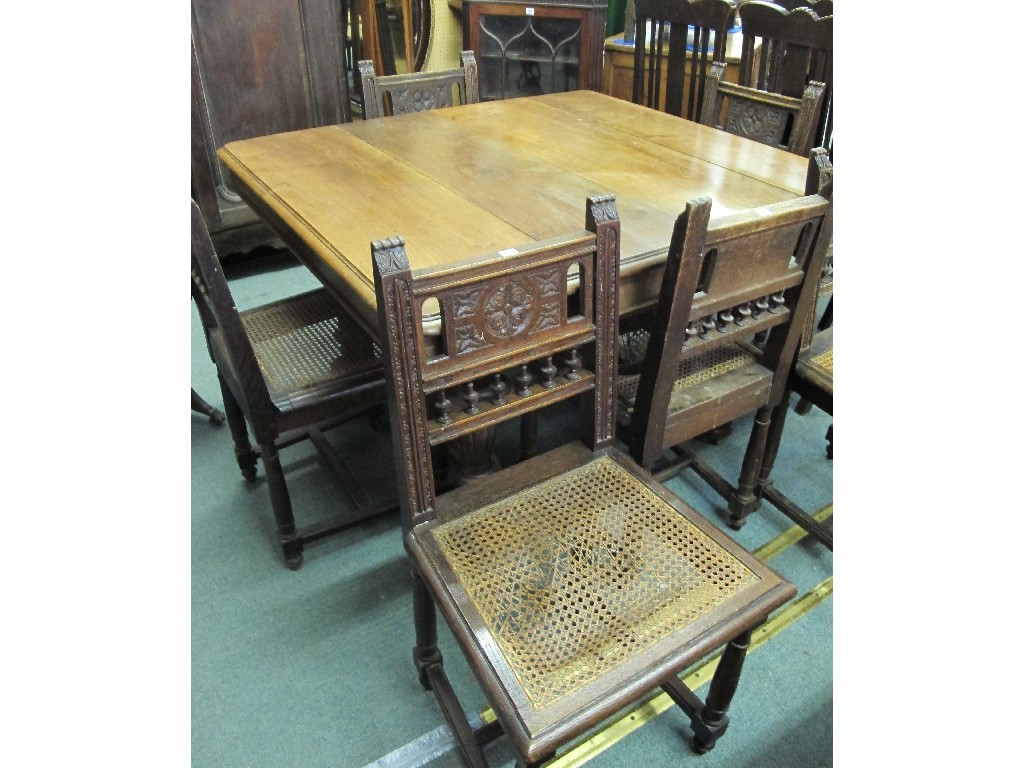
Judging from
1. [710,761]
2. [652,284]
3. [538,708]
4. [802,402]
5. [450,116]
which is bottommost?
[710,761]

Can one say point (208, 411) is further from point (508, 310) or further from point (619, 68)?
point (619, 68)

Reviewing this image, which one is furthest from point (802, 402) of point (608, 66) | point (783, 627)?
point (608, 66)

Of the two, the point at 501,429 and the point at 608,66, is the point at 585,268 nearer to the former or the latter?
the point at 501,429

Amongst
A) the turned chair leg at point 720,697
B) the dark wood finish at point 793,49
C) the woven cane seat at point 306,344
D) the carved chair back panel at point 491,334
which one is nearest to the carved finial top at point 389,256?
the carved chair back panel at point 491,334

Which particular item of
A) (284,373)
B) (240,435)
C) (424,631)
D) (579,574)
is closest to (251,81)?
(240,435)

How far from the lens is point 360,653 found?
1.53 m

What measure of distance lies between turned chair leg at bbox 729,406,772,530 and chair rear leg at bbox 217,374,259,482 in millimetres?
1284

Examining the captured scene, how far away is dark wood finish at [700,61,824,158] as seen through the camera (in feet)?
6.15

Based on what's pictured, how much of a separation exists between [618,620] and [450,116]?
66.8 inches

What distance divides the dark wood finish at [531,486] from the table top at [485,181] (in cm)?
18

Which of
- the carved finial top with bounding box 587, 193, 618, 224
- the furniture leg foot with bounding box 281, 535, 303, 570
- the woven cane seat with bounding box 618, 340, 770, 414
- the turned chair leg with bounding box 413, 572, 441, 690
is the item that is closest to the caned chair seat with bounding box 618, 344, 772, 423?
the woven cane seat with bounding box 618, 340, 770, 414

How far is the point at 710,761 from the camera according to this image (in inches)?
52.3

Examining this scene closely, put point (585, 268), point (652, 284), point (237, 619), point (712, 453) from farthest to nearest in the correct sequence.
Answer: point (712, 453) → point (237, 619) → point (652, 284) → point (585, 268)

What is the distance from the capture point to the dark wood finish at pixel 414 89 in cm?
219
